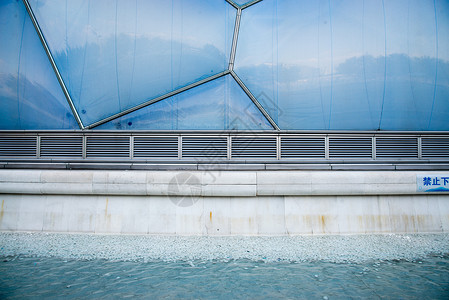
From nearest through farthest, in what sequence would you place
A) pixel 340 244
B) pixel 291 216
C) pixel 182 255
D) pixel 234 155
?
pixel 182 255 < pixel 340 244 < pixel 291 216 < pixel 234 155

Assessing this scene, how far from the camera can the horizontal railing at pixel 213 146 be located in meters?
5.50

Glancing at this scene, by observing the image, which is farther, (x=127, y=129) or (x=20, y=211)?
(x=127, y=129)

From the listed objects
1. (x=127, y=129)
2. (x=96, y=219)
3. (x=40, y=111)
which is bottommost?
(x=96, y=219)

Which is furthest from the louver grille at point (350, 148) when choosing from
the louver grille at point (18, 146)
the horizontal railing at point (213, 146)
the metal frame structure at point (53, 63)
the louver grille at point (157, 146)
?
the louver grille at point (18, 146)

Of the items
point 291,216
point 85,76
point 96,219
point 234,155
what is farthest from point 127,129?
point 291,216

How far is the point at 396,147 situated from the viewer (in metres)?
5.67

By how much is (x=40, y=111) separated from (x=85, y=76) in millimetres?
1153

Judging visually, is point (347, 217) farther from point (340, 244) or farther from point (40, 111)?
point (40, 111)

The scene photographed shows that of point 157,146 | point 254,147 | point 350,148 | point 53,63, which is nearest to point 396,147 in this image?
point 350,148

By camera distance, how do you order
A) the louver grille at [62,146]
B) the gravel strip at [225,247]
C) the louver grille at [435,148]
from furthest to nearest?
the louver grille at [435,148] → the louver grille at [62,146] → the gravel strip at [225,247]

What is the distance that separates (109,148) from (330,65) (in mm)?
4686

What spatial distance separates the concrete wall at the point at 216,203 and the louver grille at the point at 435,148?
2.44 feet

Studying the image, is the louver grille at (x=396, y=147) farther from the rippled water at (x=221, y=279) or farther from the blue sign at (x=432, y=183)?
the rippled water at (x=221, y=279)

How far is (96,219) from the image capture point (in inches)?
200
